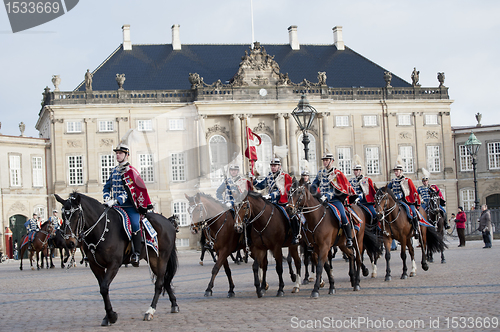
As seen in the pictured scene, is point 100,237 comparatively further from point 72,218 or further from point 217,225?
point 217,225

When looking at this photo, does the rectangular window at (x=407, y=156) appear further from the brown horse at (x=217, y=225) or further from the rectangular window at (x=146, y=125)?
the brown horse at (x=217, y=225)

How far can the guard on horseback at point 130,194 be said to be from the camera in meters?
10.5

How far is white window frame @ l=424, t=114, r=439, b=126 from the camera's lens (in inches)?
2191

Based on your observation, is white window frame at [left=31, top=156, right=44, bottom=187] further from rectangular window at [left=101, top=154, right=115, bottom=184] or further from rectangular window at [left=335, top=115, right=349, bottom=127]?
rectangular window at [left=335, top=115, right=349, bottom=127]

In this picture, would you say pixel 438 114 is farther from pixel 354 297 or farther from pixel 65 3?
pixel 65 3

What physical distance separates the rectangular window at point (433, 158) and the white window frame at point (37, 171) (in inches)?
1258

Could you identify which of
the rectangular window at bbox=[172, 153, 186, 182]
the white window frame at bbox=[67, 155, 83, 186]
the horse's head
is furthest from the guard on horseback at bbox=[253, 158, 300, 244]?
the white window frame at bbox=[67, 155, 83, 186]

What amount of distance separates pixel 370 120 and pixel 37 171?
2737 cm

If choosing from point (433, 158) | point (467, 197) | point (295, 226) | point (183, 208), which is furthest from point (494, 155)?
point (295, 226)

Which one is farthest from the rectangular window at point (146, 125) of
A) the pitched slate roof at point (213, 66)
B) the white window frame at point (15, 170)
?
the white window frame at point (15, 170)

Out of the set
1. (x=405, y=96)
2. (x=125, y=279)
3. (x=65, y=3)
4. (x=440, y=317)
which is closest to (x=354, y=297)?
(x=440, y=317)

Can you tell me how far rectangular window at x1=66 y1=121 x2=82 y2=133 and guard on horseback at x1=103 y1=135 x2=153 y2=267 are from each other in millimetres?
41104

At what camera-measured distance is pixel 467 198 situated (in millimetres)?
55812

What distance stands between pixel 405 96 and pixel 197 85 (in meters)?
18.0
